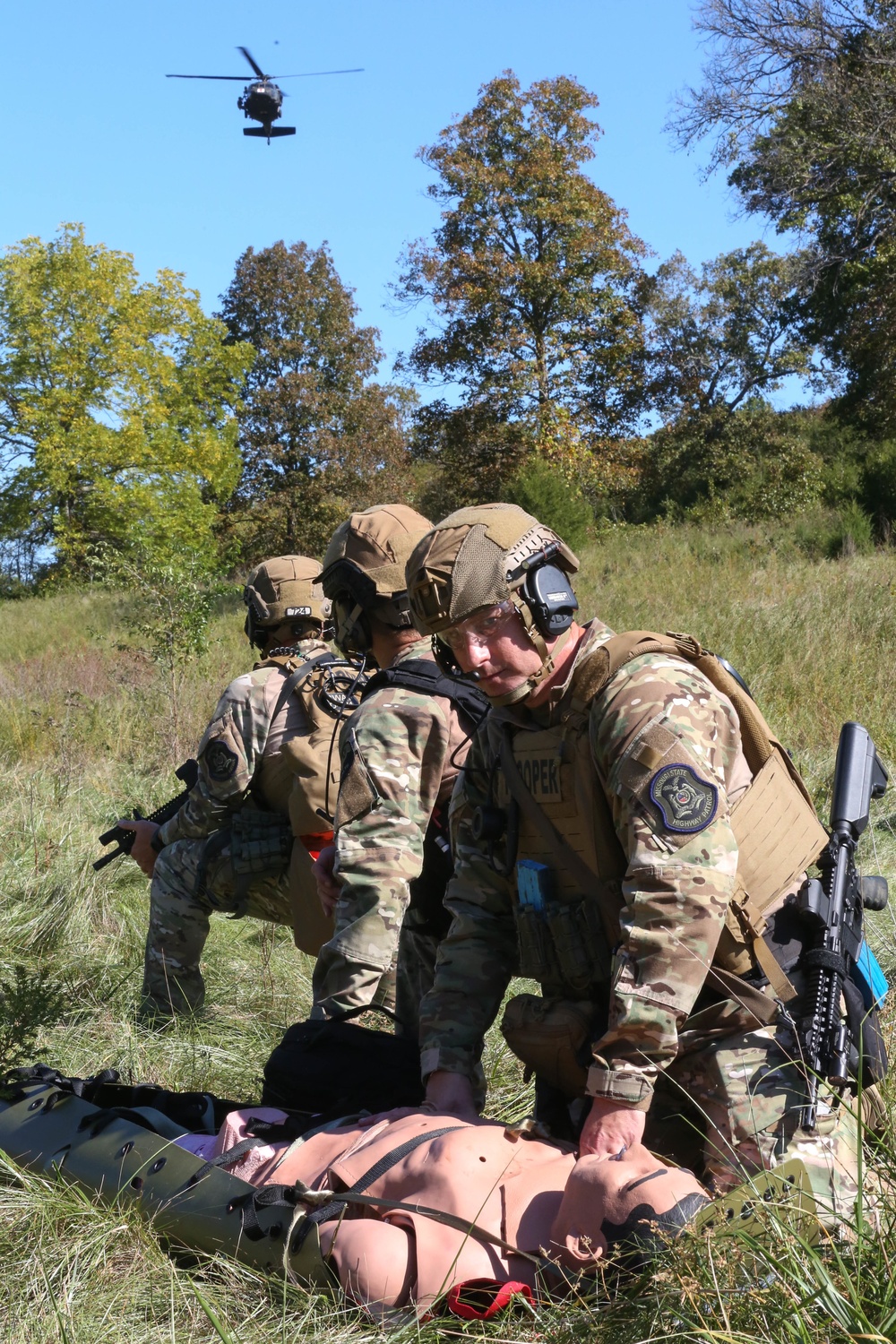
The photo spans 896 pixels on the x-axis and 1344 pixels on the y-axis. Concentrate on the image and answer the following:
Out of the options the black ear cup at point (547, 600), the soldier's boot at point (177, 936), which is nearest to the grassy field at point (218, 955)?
the soldier's boot at point (177, 936)

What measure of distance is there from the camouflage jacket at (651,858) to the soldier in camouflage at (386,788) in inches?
18.4

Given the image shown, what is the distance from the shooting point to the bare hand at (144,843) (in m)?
5.04

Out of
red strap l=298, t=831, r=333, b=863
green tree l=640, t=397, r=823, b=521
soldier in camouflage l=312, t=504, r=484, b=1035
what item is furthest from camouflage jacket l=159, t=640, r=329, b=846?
green tree l=640, t=397, r=823, b=521

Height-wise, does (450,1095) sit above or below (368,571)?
below

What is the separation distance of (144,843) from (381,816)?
6.93 feet

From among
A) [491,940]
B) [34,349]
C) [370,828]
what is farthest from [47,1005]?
[34,349]

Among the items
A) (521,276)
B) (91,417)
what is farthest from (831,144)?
(91,417)

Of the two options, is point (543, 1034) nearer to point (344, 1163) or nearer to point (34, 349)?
point (344, 1163)

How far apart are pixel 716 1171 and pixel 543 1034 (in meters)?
0.44

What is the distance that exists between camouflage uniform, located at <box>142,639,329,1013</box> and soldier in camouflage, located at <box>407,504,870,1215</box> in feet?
5.71

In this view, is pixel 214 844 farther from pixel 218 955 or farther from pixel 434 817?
pixel 434 817

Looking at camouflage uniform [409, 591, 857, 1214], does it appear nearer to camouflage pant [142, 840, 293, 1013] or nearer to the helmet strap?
the helmet strap

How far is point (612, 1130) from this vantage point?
220 cm

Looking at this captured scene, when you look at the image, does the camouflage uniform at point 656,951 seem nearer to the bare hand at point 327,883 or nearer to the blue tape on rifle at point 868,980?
the blue tape on rifle at point 868,980
